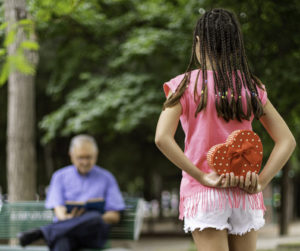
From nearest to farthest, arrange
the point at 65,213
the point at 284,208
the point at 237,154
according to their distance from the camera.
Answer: the point at 237,154
the point at 65,213
the point at 284,208

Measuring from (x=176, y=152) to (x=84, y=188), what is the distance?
3.35 metres

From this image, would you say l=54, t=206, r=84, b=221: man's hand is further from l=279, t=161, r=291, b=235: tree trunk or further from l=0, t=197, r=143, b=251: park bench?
l=279, t=161, r=291, b=235: tree trunk

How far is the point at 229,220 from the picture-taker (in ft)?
8.18

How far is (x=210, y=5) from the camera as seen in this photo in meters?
7.88

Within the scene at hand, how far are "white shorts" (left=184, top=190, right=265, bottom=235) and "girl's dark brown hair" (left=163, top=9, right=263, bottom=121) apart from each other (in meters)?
0.38

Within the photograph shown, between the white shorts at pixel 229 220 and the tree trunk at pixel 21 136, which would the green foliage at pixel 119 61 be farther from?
the white shorts at pixel 229 220

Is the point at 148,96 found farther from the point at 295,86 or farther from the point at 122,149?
the point at 122,149

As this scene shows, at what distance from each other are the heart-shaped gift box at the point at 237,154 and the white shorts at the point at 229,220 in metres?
0.15

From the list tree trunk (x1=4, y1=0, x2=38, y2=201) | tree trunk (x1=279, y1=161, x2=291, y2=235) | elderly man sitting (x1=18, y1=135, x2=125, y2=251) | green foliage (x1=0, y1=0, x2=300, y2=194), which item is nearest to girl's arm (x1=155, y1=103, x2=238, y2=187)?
elderly man sitting (x1=18, y1=135, x2=125, y2=251)

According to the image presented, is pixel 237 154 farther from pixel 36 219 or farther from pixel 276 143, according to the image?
pixel 36 219

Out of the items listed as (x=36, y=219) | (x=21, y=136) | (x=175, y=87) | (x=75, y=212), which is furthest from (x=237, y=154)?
(x=21, y=136)

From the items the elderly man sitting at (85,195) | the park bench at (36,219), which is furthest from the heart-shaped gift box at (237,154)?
the park bench at (36,219)

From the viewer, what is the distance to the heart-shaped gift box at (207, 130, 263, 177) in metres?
2.40

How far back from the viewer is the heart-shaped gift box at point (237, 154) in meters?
2.40
